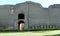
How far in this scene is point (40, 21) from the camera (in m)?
47.7

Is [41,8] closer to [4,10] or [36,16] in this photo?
[36,16]

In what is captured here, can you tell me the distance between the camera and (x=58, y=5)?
47.8m

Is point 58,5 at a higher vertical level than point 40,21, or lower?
higher

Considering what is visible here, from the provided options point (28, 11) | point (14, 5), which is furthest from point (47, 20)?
point (14, 5)

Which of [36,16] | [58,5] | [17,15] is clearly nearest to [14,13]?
[17,15]

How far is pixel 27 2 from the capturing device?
1884 inches

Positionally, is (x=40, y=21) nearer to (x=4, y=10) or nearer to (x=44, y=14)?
(x=44, y=14)

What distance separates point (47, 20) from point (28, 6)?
16.6 ft

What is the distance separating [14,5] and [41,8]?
571 centimetres

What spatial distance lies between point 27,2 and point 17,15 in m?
3.50

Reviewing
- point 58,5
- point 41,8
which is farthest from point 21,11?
point 58,5

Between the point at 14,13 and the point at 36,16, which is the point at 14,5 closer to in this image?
the point at 14,13

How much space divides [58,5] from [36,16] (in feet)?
17.2

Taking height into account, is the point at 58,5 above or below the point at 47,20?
above
